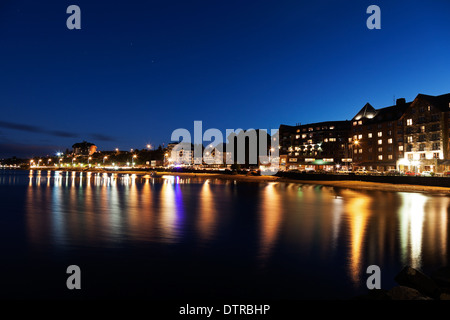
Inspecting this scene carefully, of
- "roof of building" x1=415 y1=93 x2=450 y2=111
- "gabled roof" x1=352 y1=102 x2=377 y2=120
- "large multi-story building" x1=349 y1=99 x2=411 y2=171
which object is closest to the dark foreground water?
"roof of building" x1=415 y1=93 x2=450 y2=111

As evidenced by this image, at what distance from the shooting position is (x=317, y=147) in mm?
154875

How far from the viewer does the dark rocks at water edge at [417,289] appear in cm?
831

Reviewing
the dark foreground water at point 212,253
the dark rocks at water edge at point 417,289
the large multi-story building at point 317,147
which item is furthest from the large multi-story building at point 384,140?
the dark rocks at water edge at point 417,289

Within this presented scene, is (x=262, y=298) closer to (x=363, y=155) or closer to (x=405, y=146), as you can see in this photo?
(x=405, y=146)

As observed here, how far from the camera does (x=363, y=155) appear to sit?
368 ft

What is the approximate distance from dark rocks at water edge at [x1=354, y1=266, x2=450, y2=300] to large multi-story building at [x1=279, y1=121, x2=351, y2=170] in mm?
139079

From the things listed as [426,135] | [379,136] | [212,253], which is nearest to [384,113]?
[379,136]

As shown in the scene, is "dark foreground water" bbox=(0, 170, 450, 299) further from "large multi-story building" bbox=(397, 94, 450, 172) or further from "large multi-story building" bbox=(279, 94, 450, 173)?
"large multi-story building" bbox=(279, 94, 450, 173)

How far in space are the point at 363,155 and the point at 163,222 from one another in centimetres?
10231

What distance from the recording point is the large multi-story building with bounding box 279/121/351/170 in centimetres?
14975

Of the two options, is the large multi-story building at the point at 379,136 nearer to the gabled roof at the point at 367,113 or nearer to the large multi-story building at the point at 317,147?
the gabled roof at the point at 367,113

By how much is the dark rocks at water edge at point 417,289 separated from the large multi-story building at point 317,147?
5476 inches

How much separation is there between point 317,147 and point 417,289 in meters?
151
